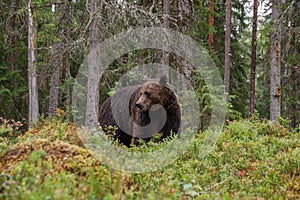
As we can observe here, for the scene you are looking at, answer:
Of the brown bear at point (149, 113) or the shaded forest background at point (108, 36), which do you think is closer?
the brown bear at point (149, 113)

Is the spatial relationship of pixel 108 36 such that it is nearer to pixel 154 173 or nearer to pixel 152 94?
pixel 152 94

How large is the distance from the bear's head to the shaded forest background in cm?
201

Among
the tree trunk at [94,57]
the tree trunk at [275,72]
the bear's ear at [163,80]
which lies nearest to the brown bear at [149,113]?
the bear's ear at [163,80]

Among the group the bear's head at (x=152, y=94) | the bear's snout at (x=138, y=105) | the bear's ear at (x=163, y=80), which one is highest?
the bear's ear at (x=163, y=80)

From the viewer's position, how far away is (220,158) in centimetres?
723

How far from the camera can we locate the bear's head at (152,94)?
9.23 metres

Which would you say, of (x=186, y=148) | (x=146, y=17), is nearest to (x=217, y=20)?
(x=146, y=17)

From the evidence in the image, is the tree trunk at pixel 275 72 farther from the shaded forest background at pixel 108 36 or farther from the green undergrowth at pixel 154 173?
the green undergrowth at pixel 154 173

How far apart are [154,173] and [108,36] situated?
5741mm

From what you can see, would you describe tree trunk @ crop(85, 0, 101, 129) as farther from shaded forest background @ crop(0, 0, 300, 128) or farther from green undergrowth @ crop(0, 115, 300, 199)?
green undergrowth @ crop(0, 115, 300, 199)

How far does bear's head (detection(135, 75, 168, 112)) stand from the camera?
9234mm

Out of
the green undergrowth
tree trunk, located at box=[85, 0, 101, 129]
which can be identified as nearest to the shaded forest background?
tree trunk, located at box=[85, 0, 101, 129]

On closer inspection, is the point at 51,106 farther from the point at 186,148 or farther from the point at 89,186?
the point at 89,186

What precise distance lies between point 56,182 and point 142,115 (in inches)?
218
